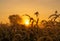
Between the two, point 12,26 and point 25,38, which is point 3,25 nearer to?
point 12,26

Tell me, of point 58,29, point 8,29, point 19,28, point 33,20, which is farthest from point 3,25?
point 58,29

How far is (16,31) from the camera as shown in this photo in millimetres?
5273

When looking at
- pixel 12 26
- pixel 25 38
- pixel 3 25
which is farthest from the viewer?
pixel 3 25

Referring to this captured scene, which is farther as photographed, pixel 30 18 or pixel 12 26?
pixel 12 26

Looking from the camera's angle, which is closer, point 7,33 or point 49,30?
point 49,30

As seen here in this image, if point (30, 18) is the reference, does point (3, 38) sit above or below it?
below

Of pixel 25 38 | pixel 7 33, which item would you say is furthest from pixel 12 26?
pixel 25 38

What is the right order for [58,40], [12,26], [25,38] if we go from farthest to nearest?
[12,26] < [25,38] < [58,40]

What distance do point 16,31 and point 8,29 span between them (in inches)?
29.0

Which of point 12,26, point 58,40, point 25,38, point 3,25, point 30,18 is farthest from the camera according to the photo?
point 3,25

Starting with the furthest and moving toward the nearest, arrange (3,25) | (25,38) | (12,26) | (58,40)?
(3,25)
(12,26)
(25,38)
(58,40)

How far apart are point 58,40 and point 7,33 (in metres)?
1.74

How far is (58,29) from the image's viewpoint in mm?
4703

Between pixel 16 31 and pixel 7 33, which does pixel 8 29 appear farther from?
pixel 16 31
